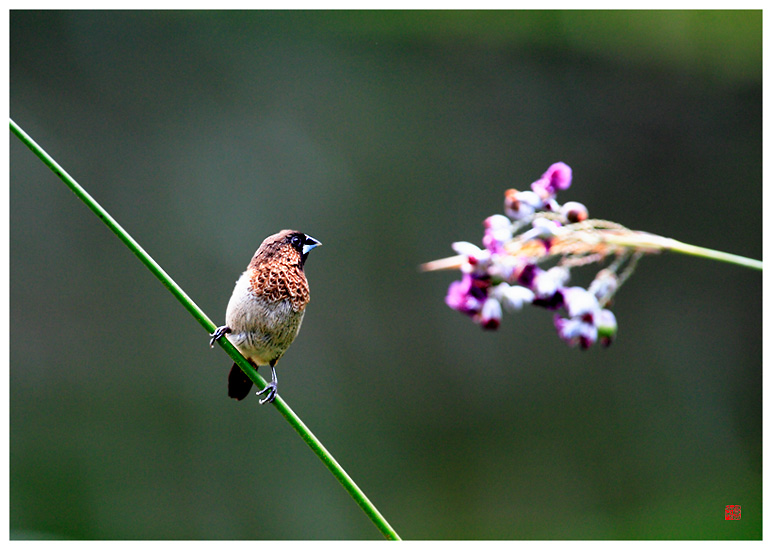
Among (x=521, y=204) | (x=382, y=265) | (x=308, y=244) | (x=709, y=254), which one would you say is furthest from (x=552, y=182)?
(x=382, y=265)

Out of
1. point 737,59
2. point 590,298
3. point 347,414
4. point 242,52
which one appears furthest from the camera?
point 347,414

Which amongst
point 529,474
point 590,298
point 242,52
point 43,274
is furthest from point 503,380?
Result: point 590,298

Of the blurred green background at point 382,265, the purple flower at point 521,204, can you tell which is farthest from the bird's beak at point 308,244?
the blurred green background at point 382,265

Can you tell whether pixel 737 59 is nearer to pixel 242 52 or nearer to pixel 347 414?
pixel 242 52

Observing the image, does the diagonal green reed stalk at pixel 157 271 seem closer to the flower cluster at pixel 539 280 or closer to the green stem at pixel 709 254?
the flower cluster at pixel 539 280

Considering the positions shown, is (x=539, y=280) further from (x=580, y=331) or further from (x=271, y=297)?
(x=271, y=297)
